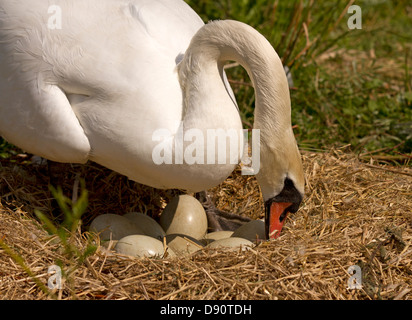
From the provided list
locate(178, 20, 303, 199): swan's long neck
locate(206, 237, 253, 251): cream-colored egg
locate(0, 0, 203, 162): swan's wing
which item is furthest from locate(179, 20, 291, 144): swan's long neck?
locate(206, 237, 253, 251): cream-colored egg

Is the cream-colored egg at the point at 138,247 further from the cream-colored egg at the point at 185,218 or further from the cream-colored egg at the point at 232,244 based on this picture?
the cream-colored egg at the point at 185,218

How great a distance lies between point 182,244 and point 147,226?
0.29 meters

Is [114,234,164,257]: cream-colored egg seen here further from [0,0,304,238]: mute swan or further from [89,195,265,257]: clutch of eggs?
[0,0,304,238]: mute swan

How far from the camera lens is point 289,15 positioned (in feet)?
21.4

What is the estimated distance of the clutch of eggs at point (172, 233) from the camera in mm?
3463

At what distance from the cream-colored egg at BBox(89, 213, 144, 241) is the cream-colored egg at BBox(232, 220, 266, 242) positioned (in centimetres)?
66

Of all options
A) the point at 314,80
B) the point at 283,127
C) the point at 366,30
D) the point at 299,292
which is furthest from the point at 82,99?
the point at 366,30

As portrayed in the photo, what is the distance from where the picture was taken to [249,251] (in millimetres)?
3375

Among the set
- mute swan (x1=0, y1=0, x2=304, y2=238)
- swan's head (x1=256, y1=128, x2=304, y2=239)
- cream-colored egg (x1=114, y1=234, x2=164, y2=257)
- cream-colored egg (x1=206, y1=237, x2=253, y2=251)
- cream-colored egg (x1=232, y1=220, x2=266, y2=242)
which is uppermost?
mute swan (x1=0, y1=0, x2=304, y2=238)

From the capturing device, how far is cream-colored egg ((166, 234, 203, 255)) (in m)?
3.64

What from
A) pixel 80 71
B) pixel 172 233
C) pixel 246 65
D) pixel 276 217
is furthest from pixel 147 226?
pixel 246 65

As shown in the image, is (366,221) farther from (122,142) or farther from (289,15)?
(289,15)

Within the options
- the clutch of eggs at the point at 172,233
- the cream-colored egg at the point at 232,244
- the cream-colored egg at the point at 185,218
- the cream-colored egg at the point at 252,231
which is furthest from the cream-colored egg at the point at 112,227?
the cream-colored egg at the point at 252,231

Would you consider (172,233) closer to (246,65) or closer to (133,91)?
(133,91)
